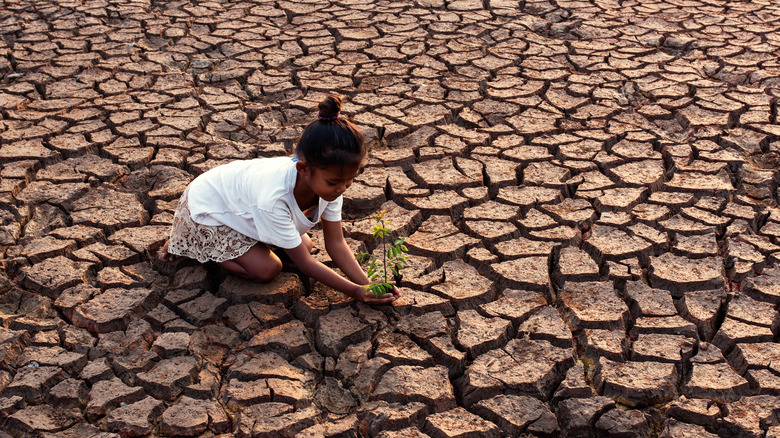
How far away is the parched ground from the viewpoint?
2416mm

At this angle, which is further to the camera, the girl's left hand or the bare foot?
the bare foot

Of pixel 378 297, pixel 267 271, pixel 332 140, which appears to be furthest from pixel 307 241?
pixel 332 140

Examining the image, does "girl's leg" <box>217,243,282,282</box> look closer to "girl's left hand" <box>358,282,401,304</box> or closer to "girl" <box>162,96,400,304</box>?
"girl" <box>162,96,400,304</box>

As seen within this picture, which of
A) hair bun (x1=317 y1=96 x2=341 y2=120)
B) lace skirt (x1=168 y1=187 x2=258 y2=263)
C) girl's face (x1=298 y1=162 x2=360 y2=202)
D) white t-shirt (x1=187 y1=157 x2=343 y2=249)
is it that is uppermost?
hair bun (x1=317 y1=96 x2=341 y2=120)

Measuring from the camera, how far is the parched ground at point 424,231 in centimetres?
242

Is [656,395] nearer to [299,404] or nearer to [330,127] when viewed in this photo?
[299,404]

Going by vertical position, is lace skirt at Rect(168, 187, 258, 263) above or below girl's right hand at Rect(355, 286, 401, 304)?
above

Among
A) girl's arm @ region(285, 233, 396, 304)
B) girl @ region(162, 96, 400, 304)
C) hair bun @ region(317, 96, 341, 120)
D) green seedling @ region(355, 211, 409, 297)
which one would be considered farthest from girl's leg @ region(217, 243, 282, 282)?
hair bun @ region(317, 96, 341, 120)

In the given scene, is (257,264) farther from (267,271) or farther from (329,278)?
(329,278)

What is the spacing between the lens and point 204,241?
295 cm

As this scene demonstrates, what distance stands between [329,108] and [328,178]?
24cm

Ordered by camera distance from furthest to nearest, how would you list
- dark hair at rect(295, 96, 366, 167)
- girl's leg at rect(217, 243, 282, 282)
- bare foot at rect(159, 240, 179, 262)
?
1. bare foot at rect(159, 240, 179, 262)
2. girl's leg at rect(217, 243, 282, 282)
3. dark hair at rect(295, 96, 366, 167)

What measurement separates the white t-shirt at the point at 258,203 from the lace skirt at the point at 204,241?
0.03 meters

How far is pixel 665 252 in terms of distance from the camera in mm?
3139
